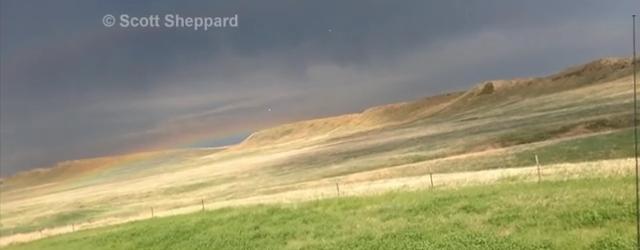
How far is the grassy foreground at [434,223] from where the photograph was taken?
2020 centimetres

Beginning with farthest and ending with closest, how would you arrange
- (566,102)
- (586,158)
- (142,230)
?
(566,102) < (586,158) < (142,230)

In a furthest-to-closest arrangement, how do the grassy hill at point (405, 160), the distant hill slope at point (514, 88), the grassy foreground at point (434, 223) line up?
the distant hill slope at point (514, 88) → the grassy hill at point (405, 160) → the grassy foreground at point (434, 223)

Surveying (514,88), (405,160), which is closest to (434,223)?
(405,160)

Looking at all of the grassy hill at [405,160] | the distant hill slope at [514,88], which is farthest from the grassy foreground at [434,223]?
the distant hill slope at [514,88]

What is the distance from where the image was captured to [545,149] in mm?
51344

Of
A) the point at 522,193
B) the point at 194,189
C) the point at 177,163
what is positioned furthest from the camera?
the point at 177,163

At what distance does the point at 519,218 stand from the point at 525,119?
62967 millimetres

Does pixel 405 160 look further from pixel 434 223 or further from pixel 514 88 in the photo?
pixel 514 88

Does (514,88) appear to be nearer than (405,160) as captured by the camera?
No

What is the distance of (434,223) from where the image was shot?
2414cm

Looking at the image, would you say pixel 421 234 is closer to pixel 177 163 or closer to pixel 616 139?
pixel 616 139

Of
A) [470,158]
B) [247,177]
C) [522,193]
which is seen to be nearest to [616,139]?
[470,158]

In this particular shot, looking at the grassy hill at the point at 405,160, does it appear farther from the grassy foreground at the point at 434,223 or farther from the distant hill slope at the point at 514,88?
the distant hill slope at the point at 514,88

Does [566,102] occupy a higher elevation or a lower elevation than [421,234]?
higher
